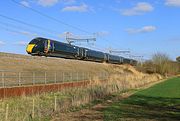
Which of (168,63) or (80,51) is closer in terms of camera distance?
(80,51)

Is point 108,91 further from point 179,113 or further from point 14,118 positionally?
point 14,118

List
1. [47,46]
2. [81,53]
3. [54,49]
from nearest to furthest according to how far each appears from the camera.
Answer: [47,46], [54,49], [81,53]

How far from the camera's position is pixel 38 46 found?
44.7 metres

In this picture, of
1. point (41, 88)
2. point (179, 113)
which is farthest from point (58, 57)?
point (179, 113)

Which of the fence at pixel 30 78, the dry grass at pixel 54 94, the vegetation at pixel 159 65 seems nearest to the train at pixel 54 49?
the dry grass at pixel 54 94

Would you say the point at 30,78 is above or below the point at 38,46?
below

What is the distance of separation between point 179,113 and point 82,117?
495 cm

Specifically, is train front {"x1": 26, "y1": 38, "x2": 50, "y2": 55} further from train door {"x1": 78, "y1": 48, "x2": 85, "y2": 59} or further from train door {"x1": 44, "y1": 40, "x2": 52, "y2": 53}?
train door {"x1": 78, "y1": 48, "x2": 85, "y2": 59}

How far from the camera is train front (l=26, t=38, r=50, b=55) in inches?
1729

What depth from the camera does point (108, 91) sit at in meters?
31.0

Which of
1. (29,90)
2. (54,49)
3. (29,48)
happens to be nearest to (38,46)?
(29,48)

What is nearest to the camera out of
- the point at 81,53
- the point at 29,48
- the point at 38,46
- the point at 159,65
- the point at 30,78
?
the point at 30,78

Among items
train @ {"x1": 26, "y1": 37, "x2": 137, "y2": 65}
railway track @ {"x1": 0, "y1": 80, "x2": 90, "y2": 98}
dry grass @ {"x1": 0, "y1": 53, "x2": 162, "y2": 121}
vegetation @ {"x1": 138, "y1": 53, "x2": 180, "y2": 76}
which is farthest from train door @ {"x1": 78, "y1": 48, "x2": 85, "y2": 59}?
vegetation @ {"x1": 138, "y1": 53, "x2": 180, "y2": 76}

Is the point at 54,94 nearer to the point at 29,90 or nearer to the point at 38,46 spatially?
the point at 29,90
